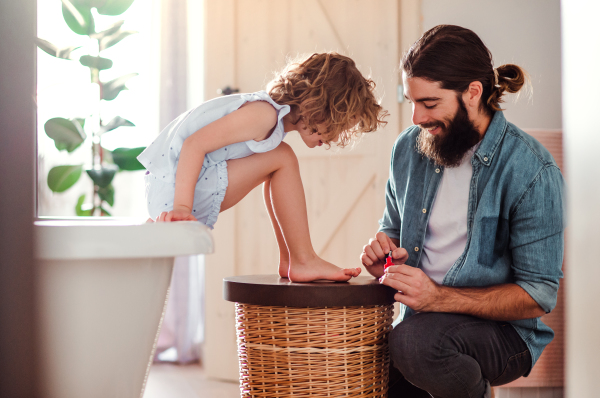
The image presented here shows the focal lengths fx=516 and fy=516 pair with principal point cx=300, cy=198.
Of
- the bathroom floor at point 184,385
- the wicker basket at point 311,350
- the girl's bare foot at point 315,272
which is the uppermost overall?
the girl's bare foot at point 315,272

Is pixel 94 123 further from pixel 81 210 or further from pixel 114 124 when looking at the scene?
pixel 81 210

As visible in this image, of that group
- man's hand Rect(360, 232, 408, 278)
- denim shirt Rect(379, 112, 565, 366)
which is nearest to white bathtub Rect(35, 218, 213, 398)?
man's hand Rect(360, 232, 408, 278)

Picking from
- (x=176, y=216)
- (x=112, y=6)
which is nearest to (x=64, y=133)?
(x=112, y=6)

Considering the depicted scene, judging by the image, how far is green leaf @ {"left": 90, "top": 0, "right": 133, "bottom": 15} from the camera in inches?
90.4

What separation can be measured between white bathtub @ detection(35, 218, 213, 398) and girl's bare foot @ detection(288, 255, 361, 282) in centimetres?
42

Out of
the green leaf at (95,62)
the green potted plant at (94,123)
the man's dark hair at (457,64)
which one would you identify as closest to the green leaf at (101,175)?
the green potted plant at (94,123)

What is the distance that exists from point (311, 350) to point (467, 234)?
48 cm

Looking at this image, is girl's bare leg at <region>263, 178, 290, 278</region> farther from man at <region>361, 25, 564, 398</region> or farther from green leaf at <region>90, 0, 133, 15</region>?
green leaf at <region>90, 0, 133, 15</region>

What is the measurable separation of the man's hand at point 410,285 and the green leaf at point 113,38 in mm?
1787

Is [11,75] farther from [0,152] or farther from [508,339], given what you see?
[508,339]

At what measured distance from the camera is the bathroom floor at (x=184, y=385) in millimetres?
2029

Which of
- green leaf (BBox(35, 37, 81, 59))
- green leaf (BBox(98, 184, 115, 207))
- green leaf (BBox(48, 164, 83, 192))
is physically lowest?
green leaf (BBox(98, 184, 115, 207))

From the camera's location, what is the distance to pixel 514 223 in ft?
3.92

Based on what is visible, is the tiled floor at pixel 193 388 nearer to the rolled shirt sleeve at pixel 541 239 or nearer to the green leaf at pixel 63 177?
the rolled shirt sleeve at pixel 541 239
